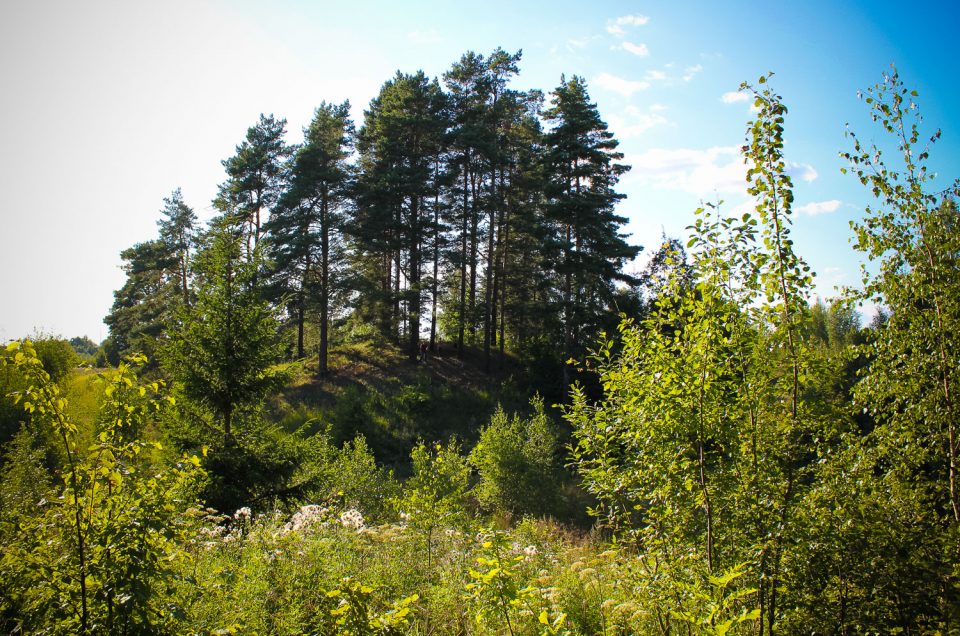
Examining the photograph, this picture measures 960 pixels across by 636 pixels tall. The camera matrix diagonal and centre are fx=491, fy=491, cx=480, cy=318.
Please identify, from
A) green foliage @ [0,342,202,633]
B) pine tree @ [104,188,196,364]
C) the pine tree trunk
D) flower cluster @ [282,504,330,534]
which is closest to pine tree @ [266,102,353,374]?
the pine tree trunk

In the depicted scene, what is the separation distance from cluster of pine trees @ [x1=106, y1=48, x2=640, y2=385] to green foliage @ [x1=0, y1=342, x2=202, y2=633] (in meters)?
20.8

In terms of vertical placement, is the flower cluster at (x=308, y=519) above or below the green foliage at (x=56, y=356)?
below

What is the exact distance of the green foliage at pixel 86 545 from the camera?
2.72 m

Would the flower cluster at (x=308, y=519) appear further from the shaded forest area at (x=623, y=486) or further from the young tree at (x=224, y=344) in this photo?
the young tree at (x=224, y=344)

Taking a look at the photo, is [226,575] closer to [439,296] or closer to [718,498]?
[718,498]

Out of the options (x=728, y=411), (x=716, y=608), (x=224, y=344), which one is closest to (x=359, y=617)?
(x=716, y=608)

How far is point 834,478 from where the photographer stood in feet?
10.9

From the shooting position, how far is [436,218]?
27531 mm

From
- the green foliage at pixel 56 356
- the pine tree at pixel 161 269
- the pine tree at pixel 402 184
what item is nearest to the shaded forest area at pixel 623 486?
the green foliage at pixel 56 356

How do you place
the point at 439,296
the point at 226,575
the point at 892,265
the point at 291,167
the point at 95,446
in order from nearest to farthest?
the point at 95,446 → the point at 892,265 → the point at 226,575 → the point at 291,167 → the point at 439,296

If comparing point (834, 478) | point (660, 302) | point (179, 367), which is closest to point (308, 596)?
point (660, 302)

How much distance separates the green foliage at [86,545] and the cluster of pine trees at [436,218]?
20800mm

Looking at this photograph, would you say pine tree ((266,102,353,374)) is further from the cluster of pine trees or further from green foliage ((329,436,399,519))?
green foliage ((329,436,399,519))

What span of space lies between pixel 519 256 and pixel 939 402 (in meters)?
26.9
